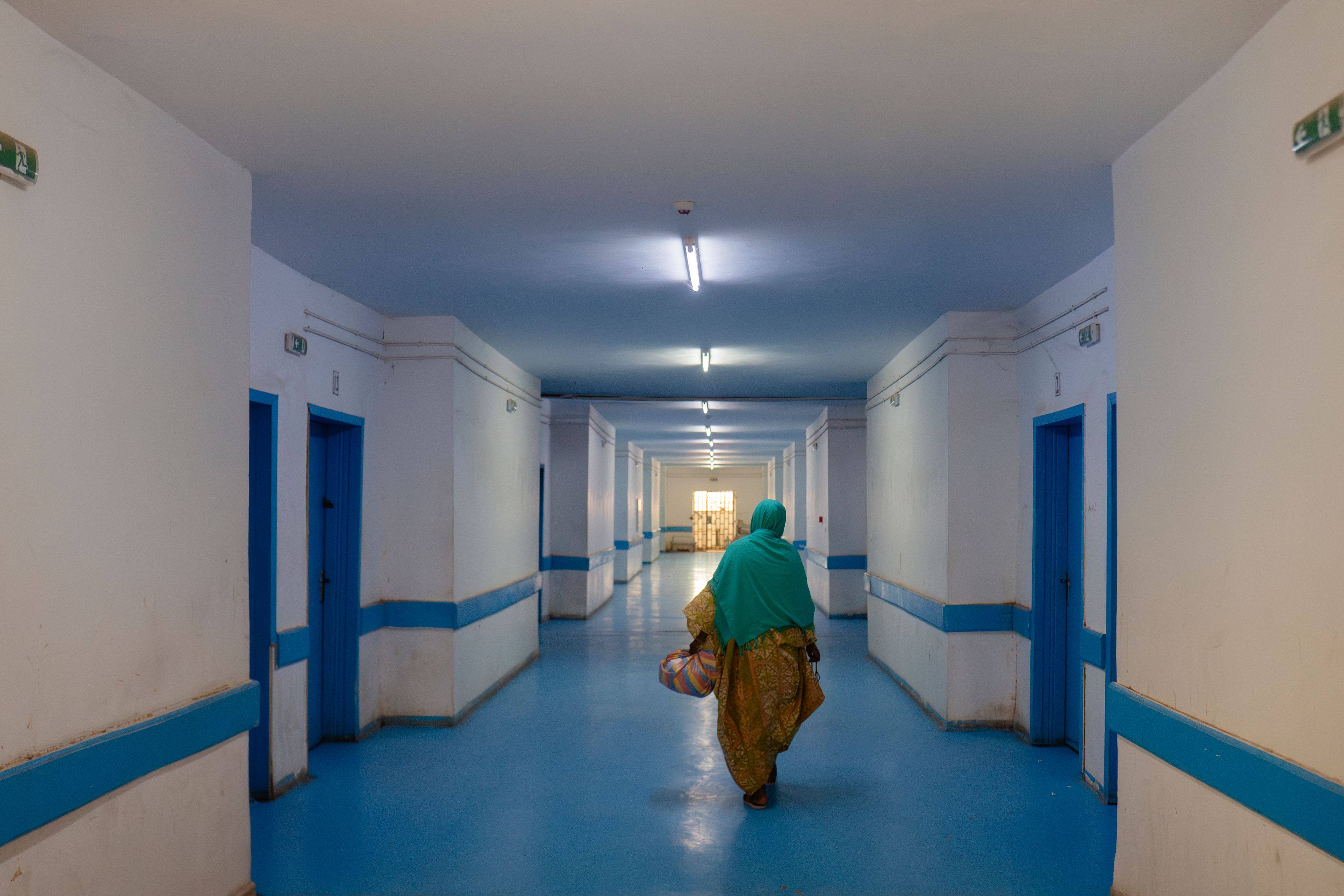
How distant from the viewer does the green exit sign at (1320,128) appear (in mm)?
2131

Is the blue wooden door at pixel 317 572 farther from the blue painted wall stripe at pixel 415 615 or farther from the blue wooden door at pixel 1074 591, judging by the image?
the blue wooden door at pixel 1074 591

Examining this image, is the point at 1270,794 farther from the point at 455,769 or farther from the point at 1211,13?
→ the point at 455,769

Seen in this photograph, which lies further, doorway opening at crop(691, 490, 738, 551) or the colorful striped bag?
doorway opening at crop(691, 490, 738, 551)

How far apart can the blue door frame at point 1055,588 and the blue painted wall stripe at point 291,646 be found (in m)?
4.60

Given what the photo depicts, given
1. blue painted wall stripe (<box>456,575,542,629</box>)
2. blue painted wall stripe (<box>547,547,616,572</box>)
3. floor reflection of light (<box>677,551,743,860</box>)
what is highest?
blue painted wall stripe (<box>456,575,542,629</box>)

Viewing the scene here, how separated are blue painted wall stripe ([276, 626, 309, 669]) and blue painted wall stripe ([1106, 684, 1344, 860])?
4.14 meters

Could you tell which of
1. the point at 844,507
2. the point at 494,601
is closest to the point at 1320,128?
the point at 494,601

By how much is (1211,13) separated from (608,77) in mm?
1696

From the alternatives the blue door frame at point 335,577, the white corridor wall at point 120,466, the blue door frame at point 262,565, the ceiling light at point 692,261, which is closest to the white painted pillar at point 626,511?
the blue door frame at point 335,577

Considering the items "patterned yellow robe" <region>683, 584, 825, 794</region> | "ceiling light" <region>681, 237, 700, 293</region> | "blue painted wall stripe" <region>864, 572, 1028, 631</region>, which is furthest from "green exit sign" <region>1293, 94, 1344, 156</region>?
"blue painted wall stripe" <region>864, 572, 1028, 631</region>

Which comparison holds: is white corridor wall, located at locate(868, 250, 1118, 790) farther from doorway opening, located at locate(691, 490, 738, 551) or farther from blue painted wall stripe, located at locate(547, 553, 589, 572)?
doorway opening, located at locate(691, 490, 738, 551)

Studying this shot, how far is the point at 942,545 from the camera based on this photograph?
6.44m

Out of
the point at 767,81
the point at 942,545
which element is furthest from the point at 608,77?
the point at 942,545

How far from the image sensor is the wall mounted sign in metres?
2.32
